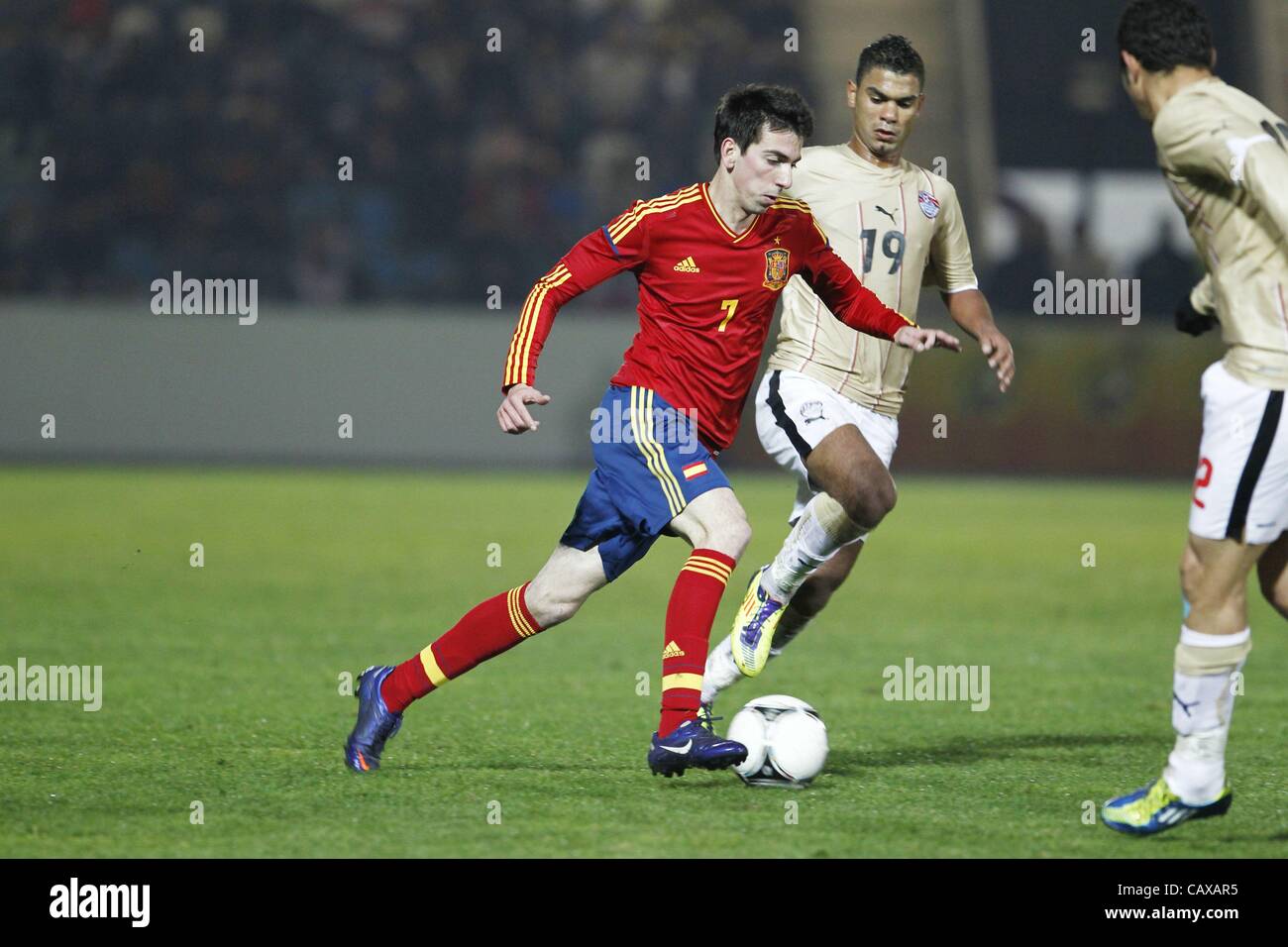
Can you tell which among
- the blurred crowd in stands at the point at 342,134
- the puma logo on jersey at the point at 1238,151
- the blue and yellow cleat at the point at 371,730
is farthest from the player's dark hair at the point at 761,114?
the blurred crowd in stands at the point at 342,134

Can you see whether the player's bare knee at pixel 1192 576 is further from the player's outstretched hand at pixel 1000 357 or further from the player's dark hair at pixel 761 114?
the player's dark hair at pixel 761 114

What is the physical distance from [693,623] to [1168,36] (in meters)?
2.09

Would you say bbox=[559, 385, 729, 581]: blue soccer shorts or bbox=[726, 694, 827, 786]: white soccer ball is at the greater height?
bbox=[559, 385, 729, 581]: blue soccer shorts

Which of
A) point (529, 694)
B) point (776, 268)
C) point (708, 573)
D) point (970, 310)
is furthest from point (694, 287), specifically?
point (529, 694)

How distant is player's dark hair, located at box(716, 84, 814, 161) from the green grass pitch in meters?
2.00

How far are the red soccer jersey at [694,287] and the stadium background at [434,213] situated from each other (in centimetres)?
1201

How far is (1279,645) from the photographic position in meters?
9.19

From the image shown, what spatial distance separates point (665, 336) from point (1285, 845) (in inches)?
91.0

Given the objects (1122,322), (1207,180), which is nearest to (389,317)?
(1122,322)

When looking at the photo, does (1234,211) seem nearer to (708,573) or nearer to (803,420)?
(708,573)

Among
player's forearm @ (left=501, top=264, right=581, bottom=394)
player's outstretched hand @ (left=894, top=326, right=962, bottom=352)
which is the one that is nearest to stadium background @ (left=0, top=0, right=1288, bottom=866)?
player's forearm @ (left=501, top=264, right=581, bottom=394)

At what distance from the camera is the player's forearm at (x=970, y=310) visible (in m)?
6.17

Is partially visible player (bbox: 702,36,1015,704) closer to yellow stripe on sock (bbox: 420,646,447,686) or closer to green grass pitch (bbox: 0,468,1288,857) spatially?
green grass pitch (bbox: 0,468,1288,857)

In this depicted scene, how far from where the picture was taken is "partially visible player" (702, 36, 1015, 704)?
6.04 metres
